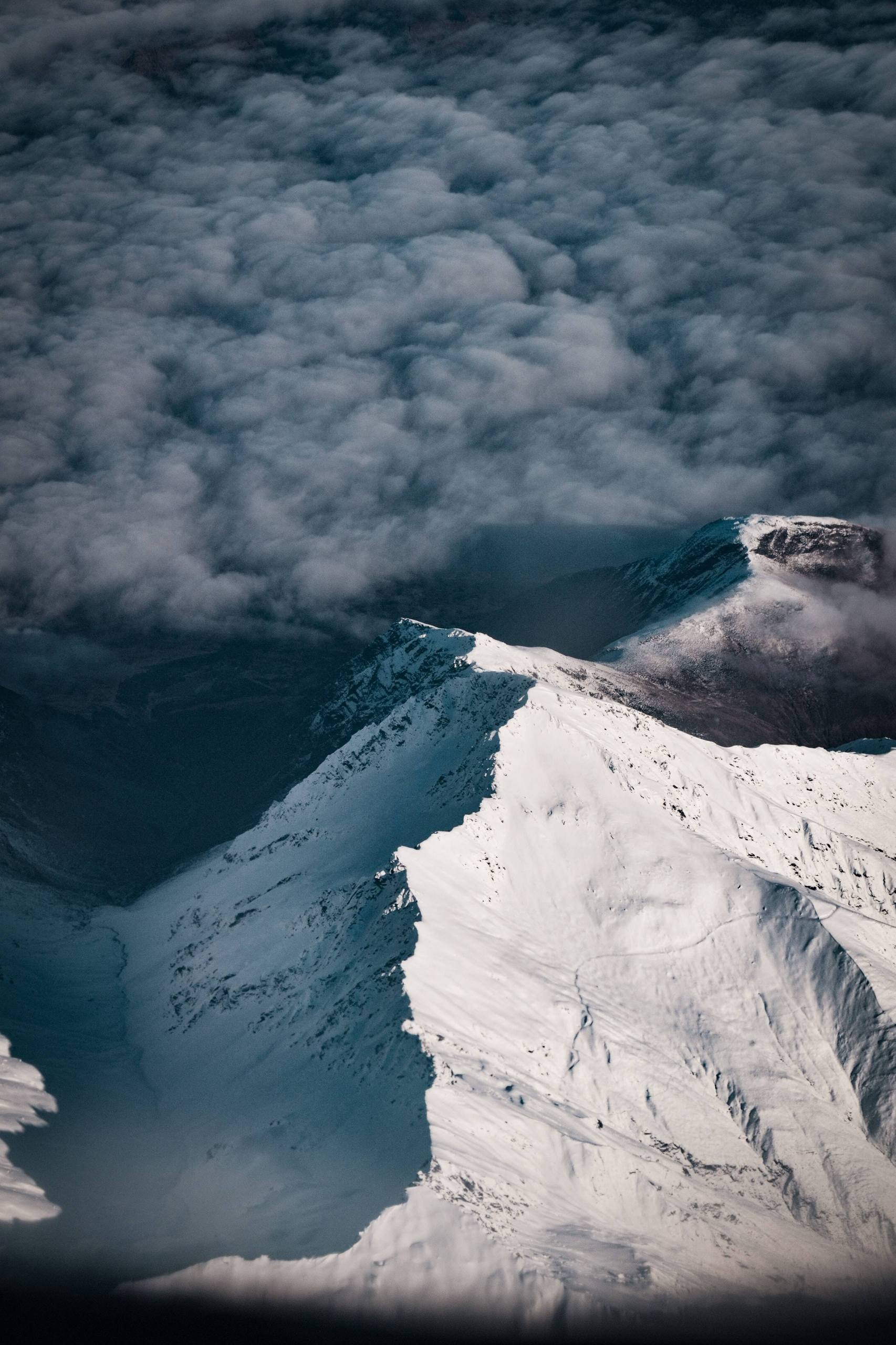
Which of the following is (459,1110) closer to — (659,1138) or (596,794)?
(659,1138)

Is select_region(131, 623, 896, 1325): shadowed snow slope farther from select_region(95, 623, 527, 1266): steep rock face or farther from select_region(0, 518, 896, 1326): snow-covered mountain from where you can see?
select_region(95, 623, 527, 1266): steep rock face

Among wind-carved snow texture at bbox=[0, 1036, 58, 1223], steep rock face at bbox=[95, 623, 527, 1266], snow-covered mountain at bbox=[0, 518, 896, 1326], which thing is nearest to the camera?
snow-covered mountain at bbox=[0, 518, 896, 1326]

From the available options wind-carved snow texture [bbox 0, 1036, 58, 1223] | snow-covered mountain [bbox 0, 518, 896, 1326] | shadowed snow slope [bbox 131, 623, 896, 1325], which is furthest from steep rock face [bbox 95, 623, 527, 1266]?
wind-carved snow texture [bbox 0, 1036, 58, 1223]

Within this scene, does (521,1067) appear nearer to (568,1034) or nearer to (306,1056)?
(568,1034)

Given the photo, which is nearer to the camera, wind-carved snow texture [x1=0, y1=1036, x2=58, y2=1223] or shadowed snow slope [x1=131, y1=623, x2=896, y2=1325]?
shadowed snow slope [x1=131, y1=623, x2=896, y2=1325]

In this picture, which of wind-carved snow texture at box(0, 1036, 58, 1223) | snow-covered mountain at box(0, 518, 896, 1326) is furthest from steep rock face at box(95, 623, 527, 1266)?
wind-carved snow texture at box(0, 1036, 58, 1223)

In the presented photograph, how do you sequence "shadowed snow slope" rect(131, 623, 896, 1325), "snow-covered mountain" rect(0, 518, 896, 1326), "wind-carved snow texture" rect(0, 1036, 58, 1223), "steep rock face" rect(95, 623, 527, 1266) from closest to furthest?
"snow-covered mountain" rect(0, 518, 896, 1326), "shadowed snow slope" rect(131, 623, 896, 1325), "steep rock face" rect(95, 623, 527, 1266), "wind-carved snow texture" rect(0, 1036, 58, 1223)
